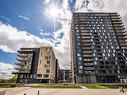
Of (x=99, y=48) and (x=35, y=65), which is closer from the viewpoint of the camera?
(x=35, y=65)

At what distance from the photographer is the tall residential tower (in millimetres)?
88750

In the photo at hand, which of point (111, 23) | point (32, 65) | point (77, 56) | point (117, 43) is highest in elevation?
point (111, 23)

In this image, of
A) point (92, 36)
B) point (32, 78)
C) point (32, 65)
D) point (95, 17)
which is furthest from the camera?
point (95, 17)

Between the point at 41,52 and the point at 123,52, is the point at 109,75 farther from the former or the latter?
the point at 41,52

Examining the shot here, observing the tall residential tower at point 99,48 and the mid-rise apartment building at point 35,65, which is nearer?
the mid-rise apartment building at point 35,65

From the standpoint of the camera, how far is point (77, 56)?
93.4 metres

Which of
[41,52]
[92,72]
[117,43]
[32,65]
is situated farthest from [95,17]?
[32,65]

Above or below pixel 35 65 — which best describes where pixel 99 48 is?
above

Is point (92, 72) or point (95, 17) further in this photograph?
point (95, 17)

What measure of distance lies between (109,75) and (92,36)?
32.0m

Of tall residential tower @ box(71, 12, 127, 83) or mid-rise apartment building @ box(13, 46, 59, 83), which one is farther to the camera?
tall residential tower @ box(71, 12, 127, 83)

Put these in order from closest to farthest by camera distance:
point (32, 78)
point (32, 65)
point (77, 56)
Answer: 1. point (32, 78)
2. point (32, 65)
3. point (77, 56)

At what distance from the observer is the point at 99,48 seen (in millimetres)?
96875

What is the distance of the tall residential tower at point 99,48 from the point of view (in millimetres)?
88750
